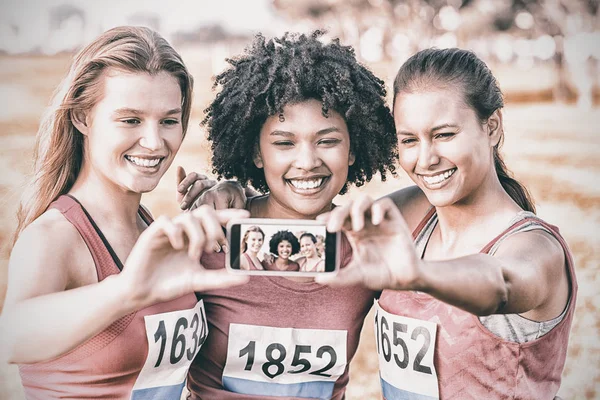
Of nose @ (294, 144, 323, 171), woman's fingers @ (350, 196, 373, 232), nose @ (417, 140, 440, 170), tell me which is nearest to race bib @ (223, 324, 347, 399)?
nose @ (294, 144, 323, 171)

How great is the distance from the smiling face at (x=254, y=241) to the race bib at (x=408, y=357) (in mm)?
847

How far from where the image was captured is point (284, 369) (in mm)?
2697

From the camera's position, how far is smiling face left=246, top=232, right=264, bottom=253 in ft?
6.46

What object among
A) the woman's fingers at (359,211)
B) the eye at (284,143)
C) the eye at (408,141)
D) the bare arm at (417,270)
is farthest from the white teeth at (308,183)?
the woman's fingers at (359,211)

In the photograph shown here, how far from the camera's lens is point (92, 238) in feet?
7.86

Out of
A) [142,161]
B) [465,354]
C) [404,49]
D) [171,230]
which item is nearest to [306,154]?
[142,161]

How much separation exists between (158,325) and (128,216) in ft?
1.54

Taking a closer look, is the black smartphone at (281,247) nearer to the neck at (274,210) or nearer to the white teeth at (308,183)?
the white teeth at (308,183)

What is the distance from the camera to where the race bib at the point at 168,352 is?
7.99ft

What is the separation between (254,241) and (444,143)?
93cm

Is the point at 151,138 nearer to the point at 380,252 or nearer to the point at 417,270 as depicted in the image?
the point at 380,252

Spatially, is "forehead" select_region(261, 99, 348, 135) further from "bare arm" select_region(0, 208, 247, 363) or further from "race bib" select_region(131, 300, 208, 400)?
"bare arm" select_region(0, 208, 247, 363)

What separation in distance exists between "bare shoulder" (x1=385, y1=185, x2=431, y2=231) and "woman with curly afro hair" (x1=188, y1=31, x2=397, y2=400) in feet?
0.97

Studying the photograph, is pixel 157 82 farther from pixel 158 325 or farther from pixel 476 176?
pixel 476 176
